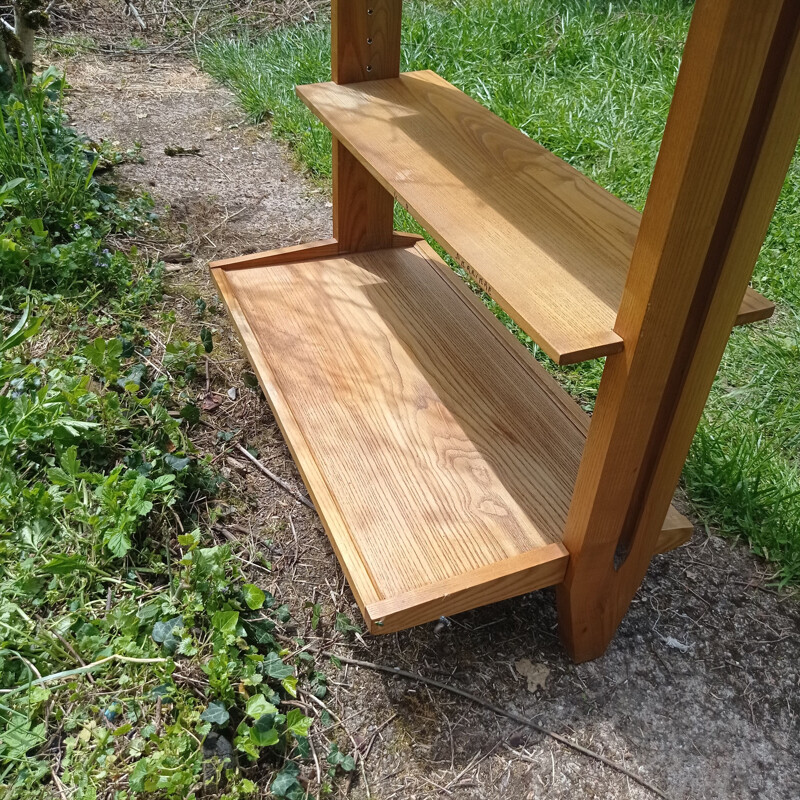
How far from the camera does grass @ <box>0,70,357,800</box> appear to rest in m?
1.40

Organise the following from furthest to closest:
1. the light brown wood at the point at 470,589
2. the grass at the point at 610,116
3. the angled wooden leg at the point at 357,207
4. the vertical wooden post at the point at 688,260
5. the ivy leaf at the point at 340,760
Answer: the angled wooden leg at the point at 357,207 → the grass at the point at 610,116 → the ivy leaf at the point at 340,760 → the light brown wood at the point at 470,589 → the vertical wooden post at the point at 688,260

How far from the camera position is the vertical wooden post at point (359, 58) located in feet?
→ 6.45

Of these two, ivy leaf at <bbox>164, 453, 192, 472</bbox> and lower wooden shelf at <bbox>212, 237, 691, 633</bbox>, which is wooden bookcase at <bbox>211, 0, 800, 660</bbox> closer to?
lower wooden shelf at <bbox>212, 237, 691, 633</bbox>

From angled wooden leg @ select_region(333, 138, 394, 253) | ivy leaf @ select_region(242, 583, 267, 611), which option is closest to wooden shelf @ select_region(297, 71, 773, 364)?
angled wooden leg @ select_region(333, 138, 394, 253)

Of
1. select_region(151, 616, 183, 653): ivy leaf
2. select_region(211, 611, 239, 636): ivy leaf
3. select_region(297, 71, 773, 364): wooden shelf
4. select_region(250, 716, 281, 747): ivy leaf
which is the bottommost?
select_region(250, 716, 281, 747): ivy leaf

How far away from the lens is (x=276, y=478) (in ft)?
6.73

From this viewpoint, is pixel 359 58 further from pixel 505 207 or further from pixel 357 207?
pixel 505 207

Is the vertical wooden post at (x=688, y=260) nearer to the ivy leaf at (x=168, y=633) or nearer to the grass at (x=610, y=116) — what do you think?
the grass at (x=610, y=116)

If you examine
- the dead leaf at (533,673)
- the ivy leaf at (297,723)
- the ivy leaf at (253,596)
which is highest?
the ivy leaf at (253,596)

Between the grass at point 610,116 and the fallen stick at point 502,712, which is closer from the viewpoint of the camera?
the fallen stick at point 502,712

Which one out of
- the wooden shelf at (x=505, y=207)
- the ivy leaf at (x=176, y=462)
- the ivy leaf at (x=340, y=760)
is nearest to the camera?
the wooden shelf at (x=505, y=207)

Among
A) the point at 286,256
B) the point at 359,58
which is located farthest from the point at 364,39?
the point at 286,256

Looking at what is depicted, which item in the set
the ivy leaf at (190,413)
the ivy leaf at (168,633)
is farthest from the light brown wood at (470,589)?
the ivy leaf at (190,413)

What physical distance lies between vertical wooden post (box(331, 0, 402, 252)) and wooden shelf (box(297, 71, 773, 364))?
8 cm
